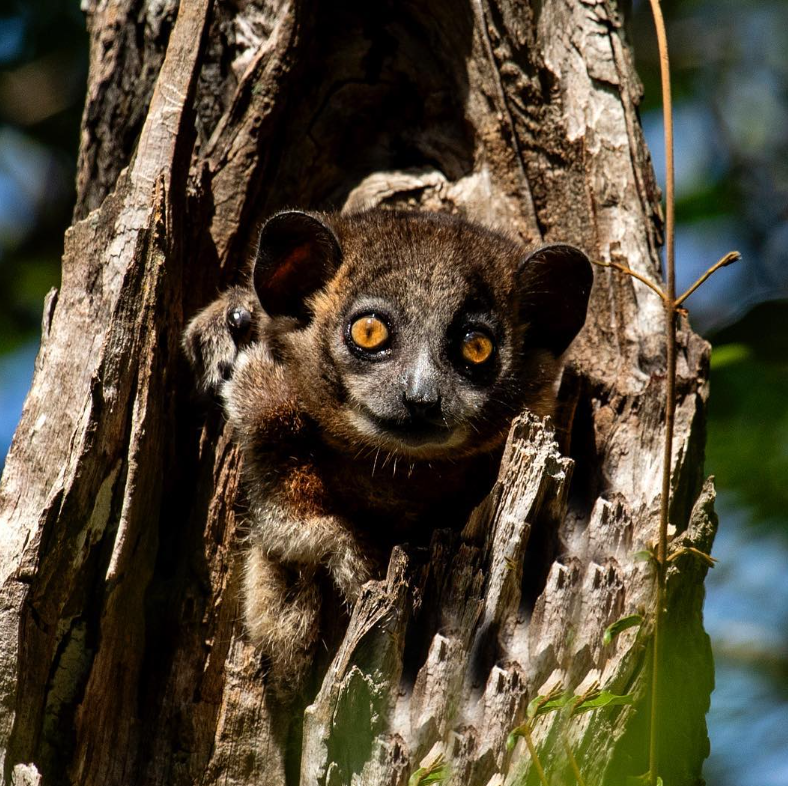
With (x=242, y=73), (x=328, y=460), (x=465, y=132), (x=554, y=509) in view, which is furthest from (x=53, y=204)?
(x=554, y=509)

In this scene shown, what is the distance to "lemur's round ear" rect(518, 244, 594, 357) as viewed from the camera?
4.08m

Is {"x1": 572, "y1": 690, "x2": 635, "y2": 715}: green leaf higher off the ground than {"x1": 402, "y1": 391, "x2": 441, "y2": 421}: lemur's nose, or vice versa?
{"x1": 402, "y1": 391, "x2": 441, "y2": 421}: lemur's nose

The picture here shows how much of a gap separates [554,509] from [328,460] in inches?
37.8

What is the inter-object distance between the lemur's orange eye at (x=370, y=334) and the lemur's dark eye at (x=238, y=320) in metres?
0.45

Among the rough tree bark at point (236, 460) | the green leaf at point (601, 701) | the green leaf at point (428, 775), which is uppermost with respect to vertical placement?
the rough tree bark at point (236, 460)

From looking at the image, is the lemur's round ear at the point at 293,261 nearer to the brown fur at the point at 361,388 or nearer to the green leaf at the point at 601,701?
the brown fur at the point at 361,388

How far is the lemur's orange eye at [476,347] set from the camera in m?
3.97

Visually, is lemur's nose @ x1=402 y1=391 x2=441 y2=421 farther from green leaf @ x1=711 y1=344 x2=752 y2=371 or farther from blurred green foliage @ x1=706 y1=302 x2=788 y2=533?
green leaf @ x1=711 y1=344 x2=752 y2=371

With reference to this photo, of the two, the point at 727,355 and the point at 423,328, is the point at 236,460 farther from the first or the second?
the point at 727,355

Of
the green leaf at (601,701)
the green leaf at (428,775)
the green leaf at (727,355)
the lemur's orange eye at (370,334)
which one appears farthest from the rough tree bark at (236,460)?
the lemur's orange eye at (370,334)

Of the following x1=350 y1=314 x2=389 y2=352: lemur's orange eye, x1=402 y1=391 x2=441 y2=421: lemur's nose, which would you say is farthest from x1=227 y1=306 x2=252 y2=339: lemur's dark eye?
x1=402 y1=391 x2=441 y2=421: lemur's nose

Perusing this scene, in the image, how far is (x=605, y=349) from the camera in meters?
4.20

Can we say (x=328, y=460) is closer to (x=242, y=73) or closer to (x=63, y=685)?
(x=63, y=685)

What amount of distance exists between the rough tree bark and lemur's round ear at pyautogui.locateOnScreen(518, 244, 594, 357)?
16 cm
